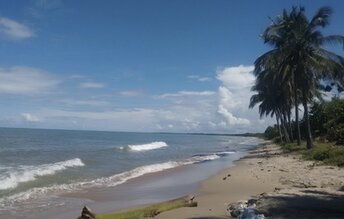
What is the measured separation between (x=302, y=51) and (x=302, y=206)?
2180 cm

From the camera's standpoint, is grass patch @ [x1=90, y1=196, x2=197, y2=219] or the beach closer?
the beach

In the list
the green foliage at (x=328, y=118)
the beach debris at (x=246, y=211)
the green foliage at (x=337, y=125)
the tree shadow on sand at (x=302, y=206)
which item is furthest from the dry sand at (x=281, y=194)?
the green foliage at (x=328, y=118)

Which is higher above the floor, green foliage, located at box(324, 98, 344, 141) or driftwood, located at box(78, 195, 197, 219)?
green foliage, located at box(324, 98, 344, 141)

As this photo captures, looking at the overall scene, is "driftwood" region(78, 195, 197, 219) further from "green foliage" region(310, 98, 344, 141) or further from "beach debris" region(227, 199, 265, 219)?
"green foliage" region(310, 98, 344, 141)

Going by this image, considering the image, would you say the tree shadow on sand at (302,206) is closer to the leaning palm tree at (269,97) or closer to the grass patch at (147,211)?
the grass patch at (147,211)

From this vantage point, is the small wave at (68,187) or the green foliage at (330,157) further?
the green foliage at (330,157)

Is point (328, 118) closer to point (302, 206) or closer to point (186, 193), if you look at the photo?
point (186, 193)

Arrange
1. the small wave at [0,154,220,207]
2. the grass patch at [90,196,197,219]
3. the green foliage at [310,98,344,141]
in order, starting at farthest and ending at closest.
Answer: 1. the green foliage at [310,98,344,141]
2. the small wave at [0,154,220,207]
3. the grass patch at [90,196,197,219]

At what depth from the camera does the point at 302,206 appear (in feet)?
26.8

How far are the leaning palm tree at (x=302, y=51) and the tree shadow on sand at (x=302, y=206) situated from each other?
2017cm

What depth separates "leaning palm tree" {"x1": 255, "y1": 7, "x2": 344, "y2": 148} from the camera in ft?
91.4

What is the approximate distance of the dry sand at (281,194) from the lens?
8045 mm

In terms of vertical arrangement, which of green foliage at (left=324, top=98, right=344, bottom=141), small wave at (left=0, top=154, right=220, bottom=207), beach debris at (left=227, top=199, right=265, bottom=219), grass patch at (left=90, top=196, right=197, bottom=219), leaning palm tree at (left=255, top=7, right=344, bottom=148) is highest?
leaning palm tree at (left=255, top=7, right=344, bottom=148)

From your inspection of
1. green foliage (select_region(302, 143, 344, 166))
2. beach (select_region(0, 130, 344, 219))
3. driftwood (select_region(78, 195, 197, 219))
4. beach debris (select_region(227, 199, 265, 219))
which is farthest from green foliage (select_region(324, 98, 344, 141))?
beach debris (select_region(227, 199, 265, 219))
